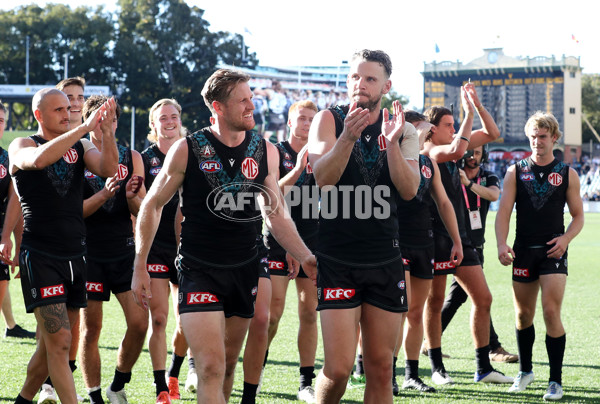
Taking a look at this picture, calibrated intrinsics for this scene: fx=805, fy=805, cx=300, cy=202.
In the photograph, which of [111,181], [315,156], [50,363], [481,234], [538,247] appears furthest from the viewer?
[481,234]

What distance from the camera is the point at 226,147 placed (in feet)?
16.2

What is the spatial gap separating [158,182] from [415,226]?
10.1 feet

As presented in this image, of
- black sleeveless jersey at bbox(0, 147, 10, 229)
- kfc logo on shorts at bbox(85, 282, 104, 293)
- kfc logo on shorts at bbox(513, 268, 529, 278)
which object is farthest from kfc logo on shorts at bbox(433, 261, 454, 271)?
black sleeveless jersey at bbox(0, 147, 10, 229)

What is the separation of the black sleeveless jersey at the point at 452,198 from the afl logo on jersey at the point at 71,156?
3705 mm

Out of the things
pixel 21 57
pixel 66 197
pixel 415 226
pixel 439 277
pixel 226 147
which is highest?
pixel 21 57

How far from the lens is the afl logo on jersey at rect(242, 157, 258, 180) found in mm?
4943

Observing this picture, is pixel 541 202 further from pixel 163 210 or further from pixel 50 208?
pixel 50 208

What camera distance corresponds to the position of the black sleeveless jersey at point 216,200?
4824 mm

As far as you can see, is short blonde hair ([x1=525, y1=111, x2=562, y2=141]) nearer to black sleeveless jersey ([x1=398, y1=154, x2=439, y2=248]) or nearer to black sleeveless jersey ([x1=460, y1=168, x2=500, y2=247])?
black sleeveless jersey ([x1=398, y1=154, x2=439, y2=248])

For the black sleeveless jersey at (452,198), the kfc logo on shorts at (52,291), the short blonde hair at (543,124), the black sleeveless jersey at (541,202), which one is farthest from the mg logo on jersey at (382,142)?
the black sleeveless jersey at (452,198)

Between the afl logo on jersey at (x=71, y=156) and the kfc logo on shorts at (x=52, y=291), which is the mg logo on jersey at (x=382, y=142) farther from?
the kfc logo on shorts at (x=52, y=291)

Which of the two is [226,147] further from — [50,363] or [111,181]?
[50,363]

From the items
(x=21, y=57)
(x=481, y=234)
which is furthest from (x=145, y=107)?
(x=481, y=234)

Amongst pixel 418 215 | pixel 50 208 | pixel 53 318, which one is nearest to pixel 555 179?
pixel 418 215
